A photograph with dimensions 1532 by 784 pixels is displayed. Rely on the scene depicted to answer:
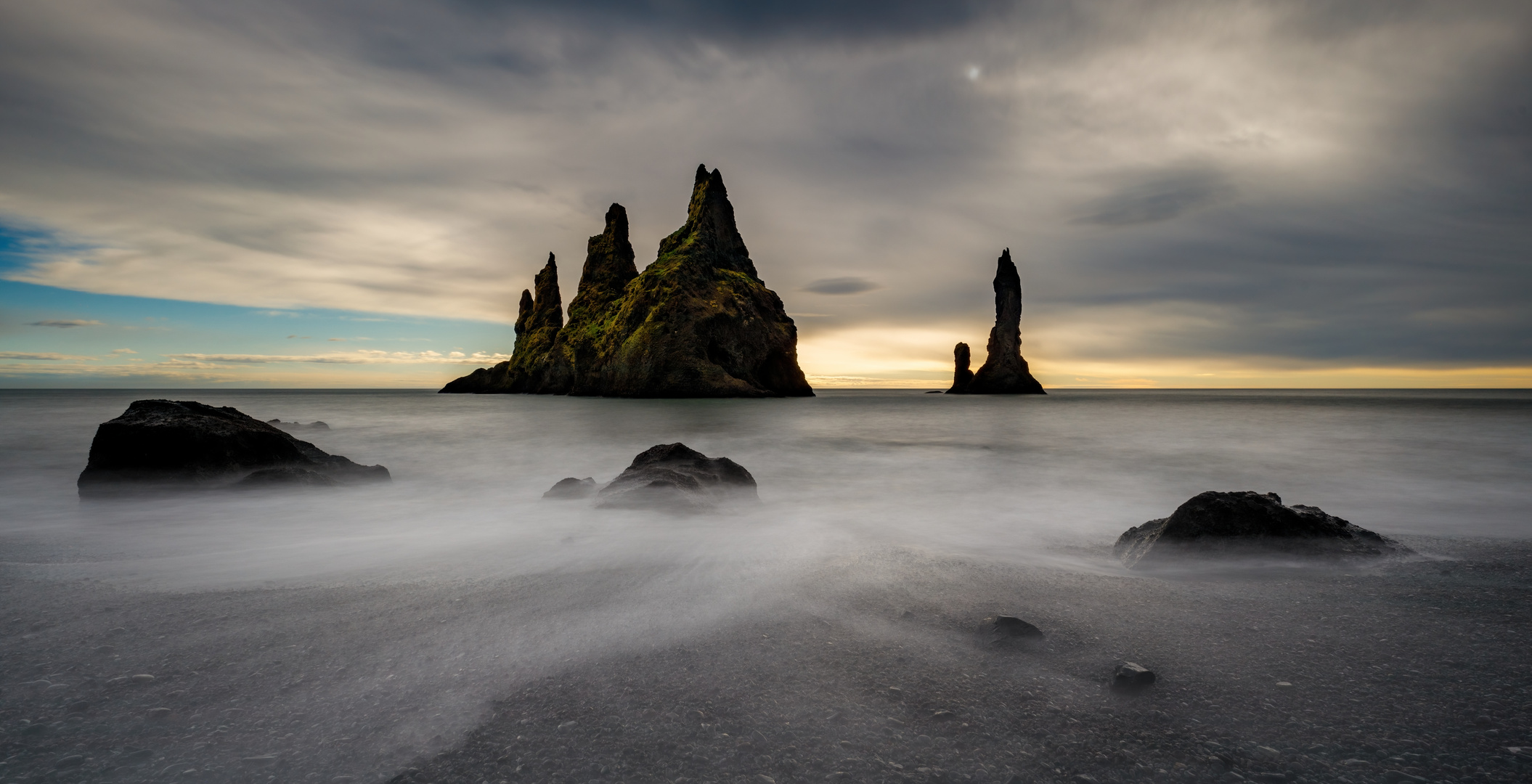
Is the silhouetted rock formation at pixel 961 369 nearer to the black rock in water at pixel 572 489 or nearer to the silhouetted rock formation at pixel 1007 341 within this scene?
the silhouetted rock formation at pixel 1007 341

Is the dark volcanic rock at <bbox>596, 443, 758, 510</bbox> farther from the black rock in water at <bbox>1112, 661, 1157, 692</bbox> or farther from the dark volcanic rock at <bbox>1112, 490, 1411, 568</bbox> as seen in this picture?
the black rock in water at <bbox>1112, 661, 1157, 692</bbox>

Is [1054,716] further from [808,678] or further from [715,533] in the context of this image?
[715,533]

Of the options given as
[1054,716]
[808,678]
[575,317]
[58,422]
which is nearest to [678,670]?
[808,678]

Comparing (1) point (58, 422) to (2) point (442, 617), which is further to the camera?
(1) point (58, 422)

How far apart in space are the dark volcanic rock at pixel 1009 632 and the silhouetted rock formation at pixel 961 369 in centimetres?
9674

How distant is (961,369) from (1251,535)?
9645 centimetres

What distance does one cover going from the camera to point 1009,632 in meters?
3.02

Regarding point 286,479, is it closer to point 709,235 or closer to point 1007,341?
point 709,235

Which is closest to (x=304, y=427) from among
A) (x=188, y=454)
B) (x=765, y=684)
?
(x=188, y=454)

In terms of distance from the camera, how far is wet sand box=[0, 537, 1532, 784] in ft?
6.58

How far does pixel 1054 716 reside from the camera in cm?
229

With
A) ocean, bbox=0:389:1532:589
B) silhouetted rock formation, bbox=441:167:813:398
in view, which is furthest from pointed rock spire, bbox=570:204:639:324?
ocean, bbox=0:389:1532:589

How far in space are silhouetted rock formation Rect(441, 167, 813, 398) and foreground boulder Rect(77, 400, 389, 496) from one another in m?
52.3

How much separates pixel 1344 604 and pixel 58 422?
38.7 metres
